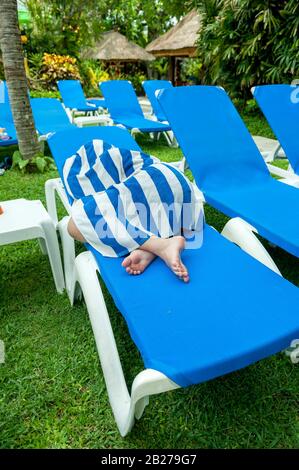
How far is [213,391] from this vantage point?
149 centimetres

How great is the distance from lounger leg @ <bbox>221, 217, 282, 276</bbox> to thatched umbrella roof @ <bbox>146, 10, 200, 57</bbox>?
11.0m

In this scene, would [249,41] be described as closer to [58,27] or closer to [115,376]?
[115,376]

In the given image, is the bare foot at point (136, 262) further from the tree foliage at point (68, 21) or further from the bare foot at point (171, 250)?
the tree foliage at point (68, 21)

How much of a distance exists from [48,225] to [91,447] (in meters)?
1.16

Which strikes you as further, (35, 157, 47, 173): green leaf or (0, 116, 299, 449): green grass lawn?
(35, 157, 47, 173): green leaf

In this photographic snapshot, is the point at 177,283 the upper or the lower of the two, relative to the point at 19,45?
lower

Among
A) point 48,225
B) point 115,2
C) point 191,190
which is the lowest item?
point 48,225

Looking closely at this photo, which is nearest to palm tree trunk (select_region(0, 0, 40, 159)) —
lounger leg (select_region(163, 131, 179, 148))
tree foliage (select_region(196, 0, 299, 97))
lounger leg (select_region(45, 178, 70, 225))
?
lounger leg (select_region(45, 178, 70, 225))

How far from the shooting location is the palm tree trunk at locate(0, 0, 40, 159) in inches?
140

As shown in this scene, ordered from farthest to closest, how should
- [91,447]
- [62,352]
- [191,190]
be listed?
[191,190] → [62,352] → [91,447]

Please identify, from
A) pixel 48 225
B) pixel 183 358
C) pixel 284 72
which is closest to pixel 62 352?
pixel 48 225

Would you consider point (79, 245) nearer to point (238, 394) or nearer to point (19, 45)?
point (238, 394)

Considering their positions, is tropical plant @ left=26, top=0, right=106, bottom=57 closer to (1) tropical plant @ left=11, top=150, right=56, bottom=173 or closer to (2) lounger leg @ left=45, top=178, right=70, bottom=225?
(1) tropical plant @ left=11, top=150, right=56, bottom=173

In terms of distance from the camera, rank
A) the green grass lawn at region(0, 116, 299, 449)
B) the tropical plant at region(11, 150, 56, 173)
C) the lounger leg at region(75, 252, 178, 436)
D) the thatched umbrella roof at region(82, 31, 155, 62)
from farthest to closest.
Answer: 1. the thatched umbrella roof at region(82, 31, 155, 62)
2. the tropical plant at region(11, 150, 56, 173)
3. the green grass lawn at region(0, 116, 299, 449)
4. the lounger leg at region(75, 252, 178, 436)
